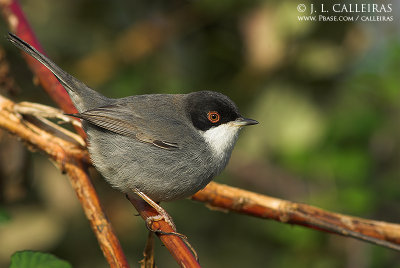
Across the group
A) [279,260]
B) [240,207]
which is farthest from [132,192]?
[279,260]

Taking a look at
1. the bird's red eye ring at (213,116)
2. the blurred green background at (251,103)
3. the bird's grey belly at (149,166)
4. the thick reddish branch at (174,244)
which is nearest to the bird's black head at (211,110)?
the bird's red eye ring at (213,116)

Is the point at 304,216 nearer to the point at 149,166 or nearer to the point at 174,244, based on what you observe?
the point at 174,244

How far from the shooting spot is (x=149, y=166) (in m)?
3.19

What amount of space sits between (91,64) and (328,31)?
233 centimetres

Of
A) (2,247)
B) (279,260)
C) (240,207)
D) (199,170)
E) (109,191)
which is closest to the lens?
(240,207)

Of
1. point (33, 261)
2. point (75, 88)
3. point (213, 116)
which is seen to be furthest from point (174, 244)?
point (75, 88)

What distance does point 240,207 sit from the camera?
2801 millimetres

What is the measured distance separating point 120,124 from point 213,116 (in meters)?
0.67

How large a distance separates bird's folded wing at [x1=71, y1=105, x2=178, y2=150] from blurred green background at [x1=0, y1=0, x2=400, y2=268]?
3.95 feet

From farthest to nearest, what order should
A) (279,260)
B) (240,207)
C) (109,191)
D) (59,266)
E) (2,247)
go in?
(109,191)
(279,260)
(2,247)
(240,207)
(59,266)

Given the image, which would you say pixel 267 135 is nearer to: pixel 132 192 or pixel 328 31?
pixel 328 31

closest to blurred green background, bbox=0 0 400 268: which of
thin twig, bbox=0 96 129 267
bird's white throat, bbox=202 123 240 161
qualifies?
bird's white throat, bbox=202 123 240 161

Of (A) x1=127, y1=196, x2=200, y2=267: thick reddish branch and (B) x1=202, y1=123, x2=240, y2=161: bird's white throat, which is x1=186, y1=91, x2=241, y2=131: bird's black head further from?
(A) x1=127, y1=196, x2=200, y2=267: thick reddish branch

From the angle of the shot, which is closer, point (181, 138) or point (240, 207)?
point (240, 207)
